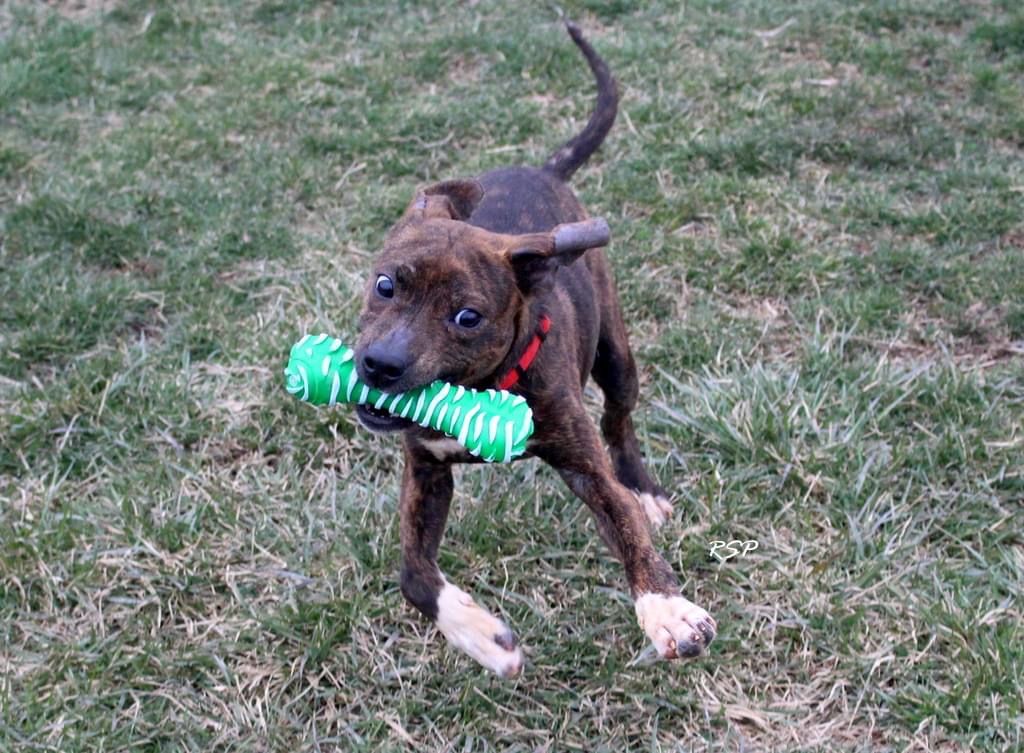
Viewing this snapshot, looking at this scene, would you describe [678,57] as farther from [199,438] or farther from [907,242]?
[199,438]

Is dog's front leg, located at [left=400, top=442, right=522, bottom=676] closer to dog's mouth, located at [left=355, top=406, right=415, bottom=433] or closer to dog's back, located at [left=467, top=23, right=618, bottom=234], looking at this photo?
dog's mouth, located at [left=355, top=406, right=415, bottom=433]

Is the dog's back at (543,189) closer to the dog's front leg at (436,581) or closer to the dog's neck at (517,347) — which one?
the dog's neck at (517,347)

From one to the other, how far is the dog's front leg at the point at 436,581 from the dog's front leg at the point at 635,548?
0.42 metres

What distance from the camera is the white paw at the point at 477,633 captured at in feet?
12.0

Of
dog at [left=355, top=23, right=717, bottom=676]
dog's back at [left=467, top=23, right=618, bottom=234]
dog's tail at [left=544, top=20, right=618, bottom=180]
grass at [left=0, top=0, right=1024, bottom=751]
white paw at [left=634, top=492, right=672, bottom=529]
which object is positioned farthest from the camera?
dog's tail at [left=544, top=20, right=618, bottom=180]

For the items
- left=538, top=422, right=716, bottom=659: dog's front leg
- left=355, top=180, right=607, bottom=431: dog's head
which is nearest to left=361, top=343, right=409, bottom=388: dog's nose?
left=355, top=180, right=607, bottom=431: dog's head

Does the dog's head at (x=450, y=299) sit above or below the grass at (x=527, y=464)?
above

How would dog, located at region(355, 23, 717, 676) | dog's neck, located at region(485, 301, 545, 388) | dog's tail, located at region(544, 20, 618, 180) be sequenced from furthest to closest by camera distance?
dog's tail, located at region(544, 20, 618, 180), dog's neck, located at region(485, 301, 545, 388), dog, located at region(355, 23, 717, 676)

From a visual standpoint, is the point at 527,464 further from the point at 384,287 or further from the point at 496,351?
the point at 384,287

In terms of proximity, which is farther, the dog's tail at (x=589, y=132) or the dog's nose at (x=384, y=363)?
the dog's tail at (x=589, y=132)

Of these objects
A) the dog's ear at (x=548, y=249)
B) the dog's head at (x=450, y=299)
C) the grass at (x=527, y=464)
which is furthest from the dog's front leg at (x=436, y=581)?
the dog's ear at (x=548, y=249)

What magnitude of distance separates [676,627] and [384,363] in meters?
1.10

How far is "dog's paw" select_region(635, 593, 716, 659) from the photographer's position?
3174mm

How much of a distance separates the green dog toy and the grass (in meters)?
1.06
